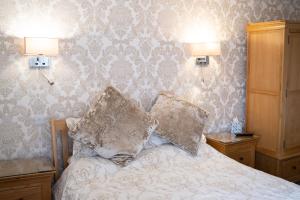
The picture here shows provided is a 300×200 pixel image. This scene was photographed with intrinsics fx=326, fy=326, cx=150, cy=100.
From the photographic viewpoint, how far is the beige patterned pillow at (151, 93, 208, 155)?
2.94 m

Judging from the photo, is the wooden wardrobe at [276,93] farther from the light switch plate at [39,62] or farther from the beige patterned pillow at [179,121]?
the light switch plate at [39,62]

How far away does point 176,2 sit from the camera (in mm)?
3357

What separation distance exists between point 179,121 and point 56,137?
3.65ft

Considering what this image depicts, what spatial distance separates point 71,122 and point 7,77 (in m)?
0.63

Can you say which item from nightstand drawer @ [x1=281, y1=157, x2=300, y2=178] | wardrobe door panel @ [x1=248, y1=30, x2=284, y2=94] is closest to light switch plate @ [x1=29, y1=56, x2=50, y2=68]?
wardrobe door panel @ [x1=248, y1=30, x2=284, y2=94]

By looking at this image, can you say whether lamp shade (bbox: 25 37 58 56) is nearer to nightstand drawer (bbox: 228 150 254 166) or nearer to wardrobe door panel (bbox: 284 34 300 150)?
nightstand drawer (bbox: 228 150 254 166)

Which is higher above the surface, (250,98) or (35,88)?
(35,88)

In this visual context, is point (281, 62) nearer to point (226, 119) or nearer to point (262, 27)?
point (262, 27)

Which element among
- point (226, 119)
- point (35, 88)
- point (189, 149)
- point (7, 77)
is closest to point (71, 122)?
point (35, 88)

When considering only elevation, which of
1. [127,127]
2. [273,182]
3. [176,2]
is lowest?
[273,182]

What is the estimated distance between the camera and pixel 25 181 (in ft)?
7.73

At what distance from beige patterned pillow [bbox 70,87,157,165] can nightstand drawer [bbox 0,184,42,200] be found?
1.60 feet

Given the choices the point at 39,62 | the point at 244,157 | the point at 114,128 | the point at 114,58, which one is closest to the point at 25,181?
the point at 114,128

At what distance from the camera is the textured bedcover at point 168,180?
2.18 meters
